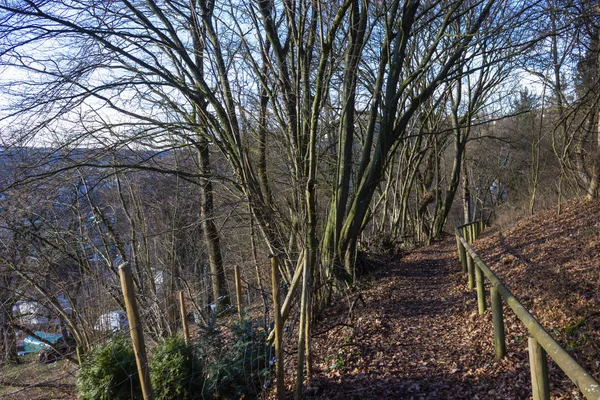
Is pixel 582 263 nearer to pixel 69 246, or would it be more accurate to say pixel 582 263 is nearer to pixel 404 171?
pixel 69 246

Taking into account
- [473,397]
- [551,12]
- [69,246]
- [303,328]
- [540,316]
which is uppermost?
[551,12]

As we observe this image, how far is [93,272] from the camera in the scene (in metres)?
9.22

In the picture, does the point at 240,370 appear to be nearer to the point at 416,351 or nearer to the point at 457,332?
the point at 416,351

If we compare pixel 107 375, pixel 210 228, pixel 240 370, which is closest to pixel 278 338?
pixel 240 370

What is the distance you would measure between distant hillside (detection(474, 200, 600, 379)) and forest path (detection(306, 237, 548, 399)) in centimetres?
47

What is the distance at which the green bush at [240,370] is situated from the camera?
4.45 metres

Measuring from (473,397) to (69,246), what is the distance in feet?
27.4

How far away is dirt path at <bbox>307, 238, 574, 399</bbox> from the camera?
4445 mm

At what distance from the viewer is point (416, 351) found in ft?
18.4

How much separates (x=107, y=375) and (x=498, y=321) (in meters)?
3.83

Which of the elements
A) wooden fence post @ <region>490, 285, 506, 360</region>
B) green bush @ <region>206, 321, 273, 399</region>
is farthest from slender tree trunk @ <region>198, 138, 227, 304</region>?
wooden fence post @ <region>490, 285, 506, 360</region>

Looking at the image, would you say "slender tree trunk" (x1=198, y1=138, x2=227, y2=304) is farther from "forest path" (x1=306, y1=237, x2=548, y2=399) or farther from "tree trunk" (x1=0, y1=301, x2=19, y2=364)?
"tree trunk" (x1=0, y1=301, x2=19, y2=364)

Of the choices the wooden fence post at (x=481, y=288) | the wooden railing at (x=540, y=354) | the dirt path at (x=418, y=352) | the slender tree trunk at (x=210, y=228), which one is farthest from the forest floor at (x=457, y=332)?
the slender tree trunk at (x=210, y=228)

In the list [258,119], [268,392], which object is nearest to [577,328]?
[268,392]
